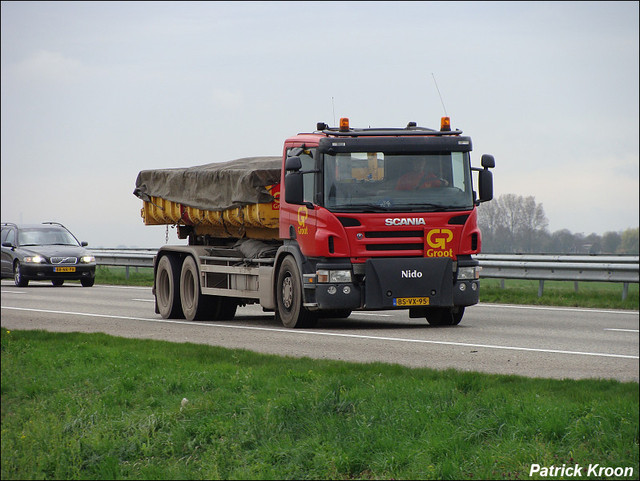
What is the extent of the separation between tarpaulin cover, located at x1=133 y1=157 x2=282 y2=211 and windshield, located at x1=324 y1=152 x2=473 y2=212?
1.95 meters

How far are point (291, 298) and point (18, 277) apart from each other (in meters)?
17.2

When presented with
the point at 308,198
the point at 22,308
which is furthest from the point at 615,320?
the point at 22,308

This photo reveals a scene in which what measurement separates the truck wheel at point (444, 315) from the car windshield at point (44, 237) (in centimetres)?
1749

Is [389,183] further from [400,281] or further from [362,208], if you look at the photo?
[400,281]

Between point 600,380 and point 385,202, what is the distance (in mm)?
6873

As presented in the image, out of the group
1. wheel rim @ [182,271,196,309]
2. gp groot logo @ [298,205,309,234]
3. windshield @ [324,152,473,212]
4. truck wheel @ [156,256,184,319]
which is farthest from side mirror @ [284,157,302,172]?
truck wheel @ [156,256,184,319]

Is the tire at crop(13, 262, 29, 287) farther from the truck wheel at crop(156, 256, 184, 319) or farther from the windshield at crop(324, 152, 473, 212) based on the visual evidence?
the windshield at crop(324, 152, 473, 212)

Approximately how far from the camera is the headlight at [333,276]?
14.7 metres

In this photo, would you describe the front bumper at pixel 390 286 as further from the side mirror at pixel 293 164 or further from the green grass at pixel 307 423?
the green grass at pixel 307 423

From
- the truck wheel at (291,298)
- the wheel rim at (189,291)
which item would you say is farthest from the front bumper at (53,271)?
the truck wheel at (291,298)

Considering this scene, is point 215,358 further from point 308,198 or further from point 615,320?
point 615,320

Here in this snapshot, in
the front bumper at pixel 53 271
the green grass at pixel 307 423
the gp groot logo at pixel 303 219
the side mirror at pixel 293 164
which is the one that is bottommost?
the green grass at pixel 307 423

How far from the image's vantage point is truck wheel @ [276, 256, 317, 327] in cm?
1532

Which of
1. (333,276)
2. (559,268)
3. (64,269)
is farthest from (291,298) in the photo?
(64,269)
